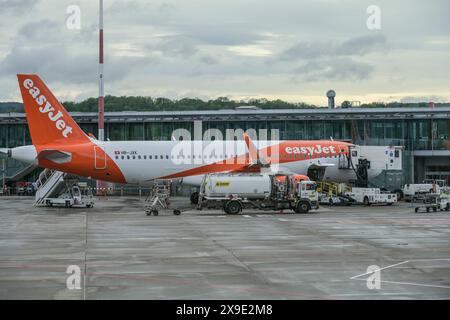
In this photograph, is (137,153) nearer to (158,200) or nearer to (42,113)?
(42,113)

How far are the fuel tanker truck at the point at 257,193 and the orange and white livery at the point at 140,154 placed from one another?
7096mm

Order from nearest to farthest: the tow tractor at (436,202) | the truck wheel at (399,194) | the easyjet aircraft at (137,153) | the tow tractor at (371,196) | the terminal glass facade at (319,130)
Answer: the tow tractor at (436,202), the easyjet aircraft at (137,153), the tow tractor at (371,196), the truck wheel at (399,194), the terminal glass facade at (319,130)

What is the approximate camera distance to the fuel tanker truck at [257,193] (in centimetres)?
4934

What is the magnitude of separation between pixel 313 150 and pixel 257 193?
13.0 meters

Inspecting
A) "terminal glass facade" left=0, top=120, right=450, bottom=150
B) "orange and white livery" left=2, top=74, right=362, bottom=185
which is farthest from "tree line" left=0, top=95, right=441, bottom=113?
"orange and white livery" left=2, top=74, right=362, bottom=185

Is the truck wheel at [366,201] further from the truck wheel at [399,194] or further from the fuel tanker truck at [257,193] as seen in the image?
the fuel tanker truck at [257,193]

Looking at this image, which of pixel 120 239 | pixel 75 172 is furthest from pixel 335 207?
pixel 120 239

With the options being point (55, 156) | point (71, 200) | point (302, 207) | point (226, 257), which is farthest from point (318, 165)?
point (226, 257)

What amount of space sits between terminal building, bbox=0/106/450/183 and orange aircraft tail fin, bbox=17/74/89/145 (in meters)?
27.9

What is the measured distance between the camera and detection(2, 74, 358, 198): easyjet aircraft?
55.6 meters

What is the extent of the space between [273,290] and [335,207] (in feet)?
124

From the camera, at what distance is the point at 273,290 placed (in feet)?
67.0

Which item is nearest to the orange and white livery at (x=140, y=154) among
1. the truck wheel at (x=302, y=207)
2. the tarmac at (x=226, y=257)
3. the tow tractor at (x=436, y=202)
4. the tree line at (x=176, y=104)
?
the truck wheel at (x=302, y=207)

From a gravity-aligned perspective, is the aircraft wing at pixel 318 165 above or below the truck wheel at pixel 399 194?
above
